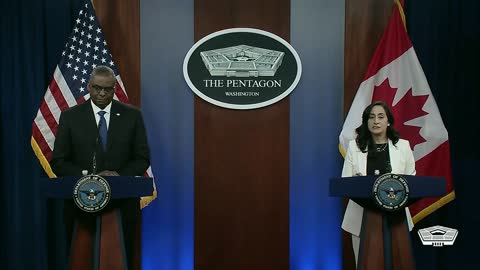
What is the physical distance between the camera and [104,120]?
10.6 ft

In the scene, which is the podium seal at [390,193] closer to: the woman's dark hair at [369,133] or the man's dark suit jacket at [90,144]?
the woman's dark hair at [369,133]

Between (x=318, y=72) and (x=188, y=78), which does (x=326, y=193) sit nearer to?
(x=318, y=72)

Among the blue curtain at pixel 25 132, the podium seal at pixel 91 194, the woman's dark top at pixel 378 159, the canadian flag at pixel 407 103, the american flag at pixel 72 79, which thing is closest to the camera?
the podium seal at pixel 91 194

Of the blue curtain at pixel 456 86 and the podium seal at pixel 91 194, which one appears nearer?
the podium seal at pixel 91 194

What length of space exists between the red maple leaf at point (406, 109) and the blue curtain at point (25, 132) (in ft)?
8.09

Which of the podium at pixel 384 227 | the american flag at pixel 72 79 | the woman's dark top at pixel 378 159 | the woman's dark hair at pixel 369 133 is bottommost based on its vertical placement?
the podium at pixel 384 227

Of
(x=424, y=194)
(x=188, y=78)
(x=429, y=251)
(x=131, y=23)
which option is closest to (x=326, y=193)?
(x=429, y=251)

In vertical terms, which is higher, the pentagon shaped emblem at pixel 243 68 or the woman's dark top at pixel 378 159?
the pentagon shaped emblem at pixel 243 68

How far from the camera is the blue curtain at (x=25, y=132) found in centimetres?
454

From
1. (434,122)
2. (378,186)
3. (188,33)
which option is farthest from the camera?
(188,33)

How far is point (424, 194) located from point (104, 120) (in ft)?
5.58

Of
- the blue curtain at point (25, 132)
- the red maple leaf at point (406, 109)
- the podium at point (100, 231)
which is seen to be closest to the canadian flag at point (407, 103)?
the red maple leaf at point (406, 109)

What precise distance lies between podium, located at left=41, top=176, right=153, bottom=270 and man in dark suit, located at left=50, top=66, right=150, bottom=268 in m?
0.32

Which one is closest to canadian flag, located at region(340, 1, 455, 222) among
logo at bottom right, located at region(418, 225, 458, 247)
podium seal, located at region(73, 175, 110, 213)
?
logo at bottom right, located at region(418, 225, 458, 247)
